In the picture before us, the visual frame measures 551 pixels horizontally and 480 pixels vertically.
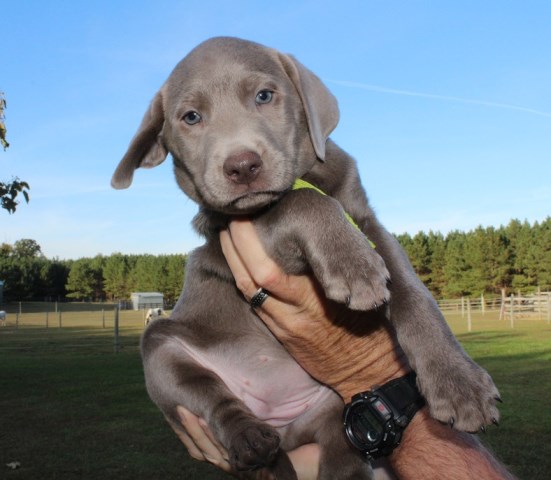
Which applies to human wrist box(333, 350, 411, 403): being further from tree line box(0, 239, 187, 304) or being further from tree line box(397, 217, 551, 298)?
tree line box(0, 239, 187, 304)

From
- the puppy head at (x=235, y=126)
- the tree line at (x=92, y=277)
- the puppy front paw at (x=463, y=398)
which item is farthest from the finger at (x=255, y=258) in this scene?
the tree line at (x=92, y=277)

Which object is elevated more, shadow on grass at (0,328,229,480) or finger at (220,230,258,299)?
finger at (220,230,258,299)

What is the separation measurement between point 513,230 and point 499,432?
240ft

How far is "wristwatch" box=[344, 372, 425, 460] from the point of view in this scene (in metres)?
3.06

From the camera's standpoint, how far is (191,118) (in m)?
3.36

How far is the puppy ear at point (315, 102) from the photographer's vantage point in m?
3.20

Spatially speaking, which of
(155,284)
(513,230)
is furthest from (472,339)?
(155,284)

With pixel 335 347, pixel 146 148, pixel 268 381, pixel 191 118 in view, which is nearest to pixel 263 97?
pixel 191 118

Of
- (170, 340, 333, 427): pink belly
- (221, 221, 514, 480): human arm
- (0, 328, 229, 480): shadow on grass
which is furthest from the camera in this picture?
(0, 328, 229, 480): shadow on grass

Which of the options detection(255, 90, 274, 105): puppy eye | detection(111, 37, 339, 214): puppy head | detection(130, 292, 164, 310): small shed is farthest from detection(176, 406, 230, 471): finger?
detection(130, 292, 164, 310): small shed

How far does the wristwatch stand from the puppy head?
1079 mm

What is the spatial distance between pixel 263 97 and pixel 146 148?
791 millimetres

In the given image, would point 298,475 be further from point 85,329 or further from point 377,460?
point 85,329

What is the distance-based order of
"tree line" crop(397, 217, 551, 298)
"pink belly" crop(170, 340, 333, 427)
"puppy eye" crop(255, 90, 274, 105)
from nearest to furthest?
"puppy eye" crop(255, 90, 274, 105) < "pink belly" crop(170, 340, 333, 427) < "tree line" crop(397, 217, 551, 298)
